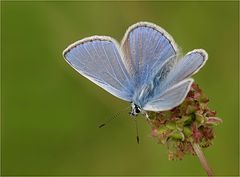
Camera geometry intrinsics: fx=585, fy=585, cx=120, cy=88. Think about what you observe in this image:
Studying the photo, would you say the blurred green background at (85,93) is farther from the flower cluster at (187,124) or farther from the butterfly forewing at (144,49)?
the flower cluster at (187,124)

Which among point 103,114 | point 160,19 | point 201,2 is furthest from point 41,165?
point 201,2

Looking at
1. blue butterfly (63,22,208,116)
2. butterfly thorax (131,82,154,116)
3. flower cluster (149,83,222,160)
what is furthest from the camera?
blue butterfly (63,22,208,116)

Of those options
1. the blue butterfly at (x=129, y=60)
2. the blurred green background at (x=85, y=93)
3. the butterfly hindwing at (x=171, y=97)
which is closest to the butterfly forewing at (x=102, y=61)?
the blue butterfly at (x=129, y=60)

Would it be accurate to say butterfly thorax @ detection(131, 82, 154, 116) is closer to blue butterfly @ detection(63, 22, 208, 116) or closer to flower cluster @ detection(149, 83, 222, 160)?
blue butterfly @ detection(63, 22, 208, 116)

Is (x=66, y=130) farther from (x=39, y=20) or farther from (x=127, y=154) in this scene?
(x=39, y=20)

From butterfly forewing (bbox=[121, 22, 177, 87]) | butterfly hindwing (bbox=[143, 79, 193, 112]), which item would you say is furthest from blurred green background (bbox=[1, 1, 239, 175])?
butterfly hindwing (bbox=[143, 79, 193, 112])

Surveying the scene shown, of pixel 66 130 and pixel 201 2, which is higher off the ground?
pixel 201 2
